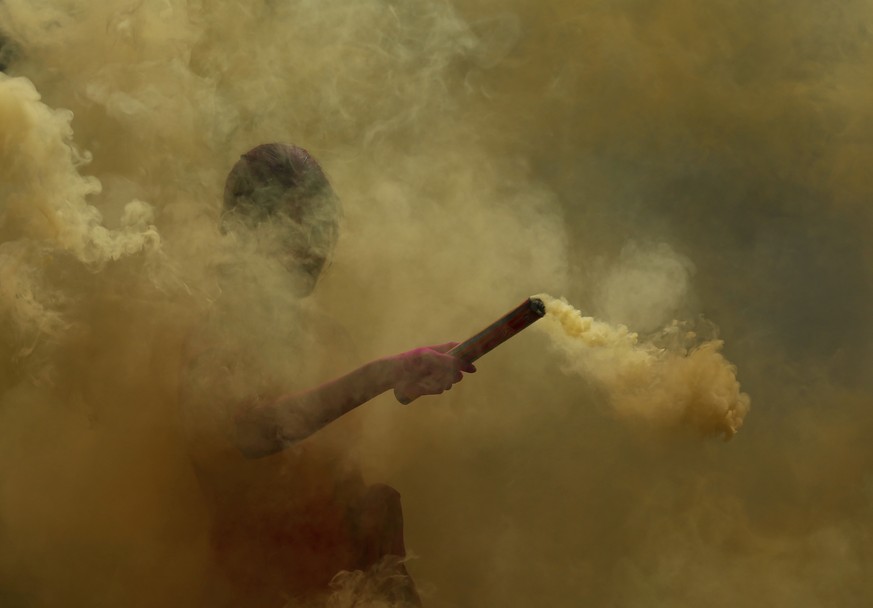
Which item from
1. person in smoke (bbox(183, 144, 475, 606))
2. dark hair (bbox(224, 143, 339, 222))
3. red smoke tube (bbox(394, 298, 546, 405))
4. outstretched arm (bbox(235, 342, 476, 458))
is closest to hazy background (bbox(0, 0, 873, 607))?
person in smoke (bbox(183, 144, 475, 606))

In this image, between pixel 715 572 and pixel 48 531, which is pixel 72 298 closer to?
pixel 48 531

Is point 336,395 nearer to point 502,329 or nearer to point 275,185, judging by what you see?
point 502,329

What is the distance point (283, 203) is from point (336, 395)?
49 centimetres

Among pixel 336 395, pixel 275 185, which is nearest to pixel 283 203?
pixel 275 185

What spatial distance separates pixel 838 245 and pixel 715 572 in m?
0.99

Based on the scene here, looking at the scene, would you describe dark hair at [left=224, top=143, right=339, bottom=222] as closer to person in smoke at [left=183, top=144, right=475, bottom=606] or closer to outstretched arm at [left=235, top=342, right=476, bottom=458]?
person in smoke at [left=183, top=144, right=475, bottom=606]

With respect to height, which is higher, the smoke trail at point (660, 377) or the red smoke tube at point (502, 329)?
the smoke trail at point (660, 377)

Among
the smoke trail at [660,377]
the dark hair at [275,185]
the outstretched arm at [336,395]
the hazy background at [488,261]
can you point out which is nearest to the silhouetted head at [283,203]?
the dark hair at [275,185]

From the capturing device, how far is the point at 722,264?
2.67m

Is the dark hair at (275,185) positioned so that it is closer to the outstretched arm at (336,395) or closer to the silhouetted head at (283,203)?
the silhouetted head at (283,203)

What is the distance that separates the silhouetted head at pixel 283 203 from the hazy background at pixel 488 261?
10.1 inches

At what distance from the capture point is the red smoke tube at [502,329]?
178 cm

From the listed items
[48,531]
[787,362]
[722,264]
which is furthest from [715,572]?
[48,531]

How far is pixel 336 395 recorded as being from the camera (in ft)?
6.22
